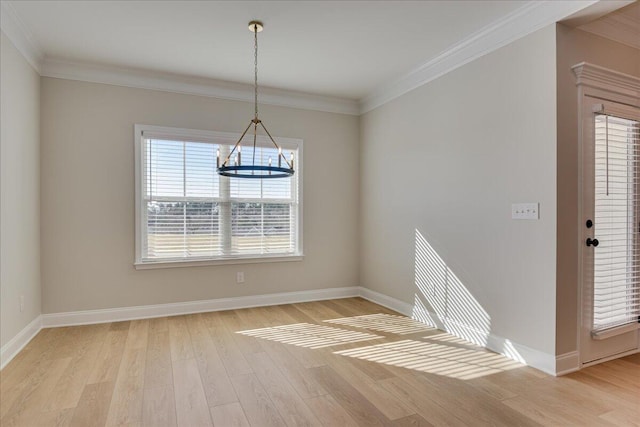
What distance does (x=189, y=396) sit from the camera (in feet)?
7.77

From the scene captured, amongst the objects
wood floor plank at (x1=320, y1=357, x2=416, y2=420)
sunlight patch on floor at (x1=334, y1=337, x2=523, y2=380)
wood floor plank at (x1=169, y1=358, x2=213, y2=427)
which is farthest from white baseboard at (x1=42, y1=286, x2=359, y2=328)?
wood floor plank at (x1=320, y1=357, x2=416, y2=420)

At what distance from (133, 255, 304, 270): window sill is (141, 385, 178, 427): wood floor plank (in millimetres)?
1905

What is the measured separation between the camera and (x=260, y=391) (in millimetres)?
2447

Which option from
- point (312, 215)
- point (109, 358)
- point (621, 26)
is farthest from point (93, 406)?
point (621, 26)

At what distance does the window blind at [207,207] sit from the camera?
13.7ft

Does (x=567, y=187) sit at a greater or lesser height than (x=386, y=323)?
greater

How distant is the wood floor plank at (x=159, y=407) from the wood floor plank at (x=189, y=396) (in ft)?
0.11

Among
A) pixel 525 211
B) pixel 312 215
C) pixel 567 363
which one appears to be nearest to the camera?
pixel 567 363

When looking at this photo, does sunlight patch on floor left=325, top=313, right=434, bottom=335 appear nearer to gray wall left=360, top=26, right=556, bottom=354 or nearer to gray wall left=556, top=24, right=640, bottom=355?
gray wall left=360, top=26, right=556, bottom=354

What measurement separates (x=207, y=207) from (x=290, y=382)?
2.53m

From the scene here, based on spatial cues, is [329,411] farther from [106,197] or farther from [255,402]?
[106,197]

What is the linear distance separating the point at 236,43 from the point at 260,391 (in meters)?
2.97

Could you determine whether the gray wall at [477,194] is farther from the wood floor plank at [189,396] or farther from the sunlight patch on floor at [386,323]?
the wood floor plank at [189,396]

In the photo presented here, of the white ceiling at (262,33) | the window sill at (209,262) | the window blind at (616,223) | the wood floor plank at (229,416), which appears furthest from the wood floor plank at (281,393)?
the white ceiling at (262,33)
